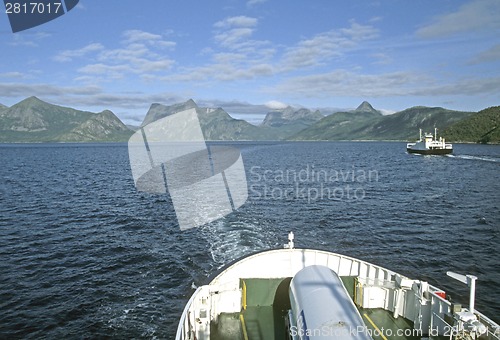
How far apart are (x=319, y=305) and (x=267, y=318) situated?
569 centimetres

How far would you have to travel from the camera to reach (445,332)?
13750mm

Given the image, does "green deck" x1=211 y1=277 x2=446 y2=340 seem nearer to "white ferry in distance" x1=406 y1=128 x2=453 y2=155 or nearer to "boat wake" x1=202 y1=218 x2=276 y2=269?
"boat wake" x1=202 y1=218 x2=276 y2=269

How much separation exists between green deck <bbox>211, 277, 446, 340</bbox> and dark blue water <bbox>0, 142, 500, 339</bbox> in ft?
20.9

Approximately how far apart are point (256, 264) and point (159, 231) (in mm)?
24316

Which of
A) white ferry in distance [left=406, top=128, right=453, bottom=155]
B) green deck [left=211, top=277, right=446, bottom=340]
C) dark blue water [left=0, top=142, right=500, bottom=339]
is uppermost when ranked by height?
white ferry in distance [left=406, top=128, right=453, bottom=155]

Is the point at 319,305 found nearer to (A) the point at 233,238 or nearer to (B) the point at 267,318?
(B) the point at 267,318

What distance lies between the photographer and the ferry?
37.7 ft

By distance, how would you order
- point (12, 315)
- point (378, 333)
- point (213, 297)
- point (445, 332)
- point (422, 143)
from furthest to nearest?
1. point (422, 143)
2. point (12, 315)
3. point (213, 297)
4. point (378, 333)
5. point (445, 332)

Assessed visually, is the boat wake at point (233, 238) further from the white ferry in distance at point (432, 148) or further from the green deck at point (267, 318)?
the white ferry in distance at point (432, 148)

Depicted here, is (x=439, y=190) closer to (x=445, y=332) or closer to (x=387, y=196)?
(x=387, y=196)

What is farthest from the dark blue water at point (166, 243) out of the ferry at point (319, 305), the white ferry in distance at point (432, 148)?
the white ferry in distance at point (432, 148)

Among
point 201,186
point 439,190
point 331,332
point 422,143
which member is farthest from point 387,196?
point 422,143

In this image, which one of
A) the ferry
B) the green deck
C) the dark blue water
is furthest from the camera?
the dark blue water

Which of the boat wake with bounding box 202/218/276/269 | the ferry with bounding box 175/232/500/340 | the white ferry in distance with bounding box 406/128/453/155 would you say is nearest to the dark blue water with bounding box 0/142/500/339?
the boat wake with bounding box 202/218/276/269
